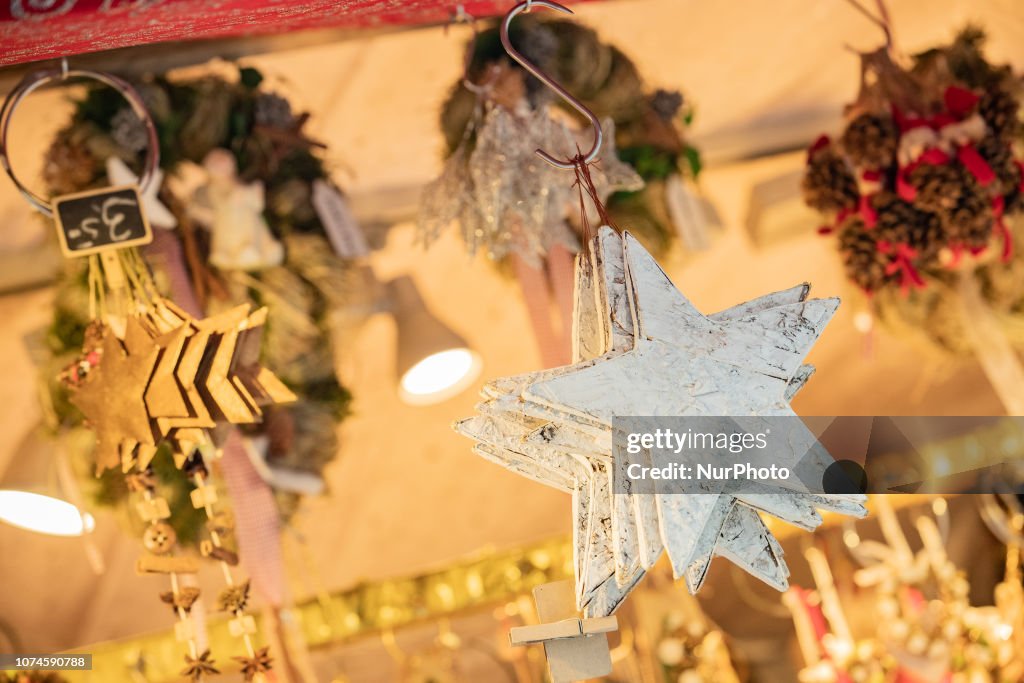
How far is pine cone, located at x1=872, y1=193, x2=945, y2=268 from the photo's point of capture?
A: 4.80ft

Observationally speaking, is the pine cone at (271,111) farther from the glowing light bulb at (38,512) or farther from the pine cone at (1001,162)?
the pine cone at (1001,162)

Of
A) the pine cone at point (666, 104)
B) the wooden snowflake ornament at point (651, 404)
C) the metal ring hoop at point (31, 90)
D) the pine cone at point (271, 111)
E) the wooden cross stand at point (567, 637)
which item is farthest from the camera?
the pine cone at point (666, 104)

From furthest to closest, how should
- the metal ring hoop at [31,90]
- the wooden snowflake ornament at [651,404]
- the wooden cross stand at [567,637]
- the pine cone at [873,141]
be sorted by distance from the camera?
the pine cone at [873,141], the metal ring hoop at [31,90], the wooden cross stand at [567,637], the wooden snowflake ornament at [651,404]

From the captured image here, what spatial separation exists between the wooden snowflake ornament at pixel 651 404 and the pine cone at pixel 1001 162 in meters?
0.76

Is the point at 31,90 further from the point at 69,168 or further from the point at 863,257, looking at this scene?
the point at 863,257

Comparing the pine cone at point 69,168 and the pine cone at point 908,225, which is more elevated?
the pine cone at point 69,168

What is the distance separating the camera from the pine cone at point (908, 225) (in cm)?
146

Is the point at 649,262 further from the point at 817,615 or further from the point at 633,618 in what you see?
the point at 817,615

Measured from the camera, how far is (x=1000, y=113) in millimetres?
1462

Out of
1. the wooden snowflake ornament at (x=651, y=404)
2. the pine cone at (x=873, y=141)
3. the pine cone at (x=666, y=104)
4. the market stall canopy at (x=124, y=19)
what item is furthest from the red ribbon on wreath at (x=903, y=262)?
the market stall canopy at (x=124, y=19)

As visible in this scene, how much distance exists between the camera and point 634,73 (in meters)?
1.67

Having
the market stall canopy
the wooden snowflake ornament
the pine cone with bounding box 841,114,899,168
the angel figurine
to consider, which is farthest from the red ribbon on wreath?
the angel figurine
